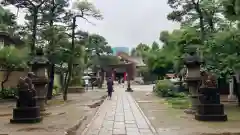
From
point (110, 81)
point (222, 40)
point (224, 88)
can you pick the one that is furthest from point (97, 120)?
point (224, 88)

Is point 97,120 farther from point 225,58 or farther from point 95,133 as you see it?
point 225,58

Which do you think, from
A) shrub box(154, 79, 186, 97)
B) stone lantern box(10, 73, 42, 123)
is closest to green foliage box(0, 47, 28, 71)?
shrub box(154, 79, 186, 97)

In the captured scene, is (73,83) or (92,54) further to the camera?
(92,54)

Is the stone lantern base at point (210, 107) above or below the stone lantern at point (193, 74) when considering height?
below

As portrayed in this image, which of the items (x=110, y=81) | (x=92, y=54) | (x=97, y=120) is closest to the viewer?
(x=97, y=120)

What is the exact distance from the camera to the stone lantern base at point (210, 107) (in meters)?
13.3

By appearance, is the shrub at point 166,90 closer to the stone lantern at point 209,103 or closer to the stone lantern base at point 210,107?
the stone lantern at point 209,103

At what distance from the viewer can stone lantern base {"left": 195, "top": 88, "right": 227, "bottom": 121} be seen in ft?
43.8

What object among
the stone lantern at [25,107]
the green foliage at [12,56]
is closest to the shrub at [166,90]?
the green foliage at [12,56]

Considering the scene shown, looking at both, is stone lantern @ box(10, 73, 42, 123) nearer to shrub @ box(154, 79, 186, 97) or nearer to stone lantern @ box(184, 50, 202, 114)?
stone lantern @ box(184, 50, 202, 114)

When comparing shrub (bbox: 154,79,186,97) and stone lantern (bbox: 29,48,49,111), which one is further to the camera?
shrub (bbox: 154,79,186,97)

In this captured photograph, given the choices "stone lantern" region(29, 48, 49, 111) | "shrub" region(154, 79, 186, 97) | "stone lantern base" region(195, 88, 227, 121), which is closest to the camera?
"stone lantern base" region(195, 88, 227, 121)

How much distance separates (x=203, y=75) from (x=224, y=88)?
56.9 feet

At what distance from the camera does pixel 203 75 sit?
46.0 feet
